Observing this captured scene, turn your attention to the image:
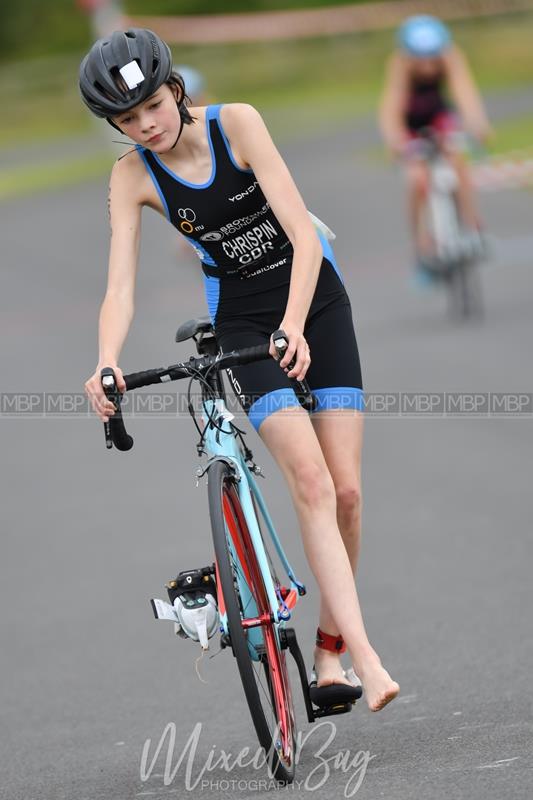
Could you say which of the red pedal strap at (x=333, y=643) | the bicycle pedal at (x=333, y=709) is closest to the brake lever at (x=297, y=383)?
the red pedal strap at (x=333, y=643)

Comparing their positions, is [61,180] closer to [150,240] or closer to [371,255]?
[150,240]

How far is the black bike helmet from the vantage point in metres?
5.00

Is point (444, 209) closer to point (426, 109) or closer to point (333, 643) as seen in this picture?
point (426, 109)

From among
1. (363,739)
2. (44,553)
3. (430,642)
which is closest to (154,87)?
(363,739)

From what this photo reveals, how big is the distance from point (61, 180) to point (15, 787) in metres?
23.8

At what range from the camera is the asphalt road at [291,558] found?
5359mm

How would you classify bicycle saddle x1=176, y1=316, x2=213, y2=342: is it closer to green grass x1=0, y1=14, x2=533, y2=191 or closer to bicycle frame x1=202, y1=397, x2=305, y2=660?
bicycle frame x1=202, y1=397, x2=305, y2=660

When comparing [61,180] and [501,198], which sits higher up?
[61,180]

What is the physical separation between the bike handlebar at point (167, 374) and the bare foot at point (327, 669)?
94 centimetres

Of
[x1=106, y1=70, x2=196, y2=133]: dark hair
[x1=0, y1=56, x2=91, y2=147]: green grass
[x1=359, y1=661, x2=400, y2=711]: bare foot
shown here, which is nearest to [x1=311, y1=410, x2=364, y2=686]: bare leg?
[x1=359, y1=661, x2=400, y2=711]: bare foot

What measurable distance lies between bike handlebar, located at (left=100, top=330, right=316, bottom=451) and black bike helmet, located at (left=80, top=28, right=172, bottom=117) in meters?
0.81

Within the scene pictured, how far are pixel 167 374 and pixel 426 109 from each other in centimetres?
916

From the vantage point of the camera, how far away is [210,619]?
16.6ft

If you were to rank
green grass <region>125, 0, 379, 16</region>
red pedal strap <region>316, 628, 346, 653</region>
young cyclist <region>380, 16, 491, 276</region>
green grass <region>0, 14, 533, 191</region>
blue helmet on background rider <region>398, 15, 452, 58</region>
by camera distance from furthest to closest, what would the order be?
green grass <region>125, 0, 379, 16</region>
green grass <region>0, 14, 533, 191</region>
young cyclist <region>380, 16, 491, 276</region>
blue helmet on background rider <region>398, 15, 452, 58</region>
red pedal strap <region>316, 628, 346, 653</region>
